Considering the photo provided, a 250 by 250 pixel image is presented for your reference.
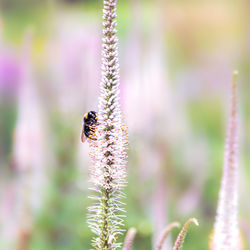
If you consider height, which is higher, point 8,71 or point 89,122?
point 8,71

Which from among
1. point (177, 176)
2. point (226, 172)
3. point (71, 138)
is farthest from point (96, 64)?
point (226, 172)

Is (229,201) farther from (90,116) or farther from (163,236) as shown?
(90,116)

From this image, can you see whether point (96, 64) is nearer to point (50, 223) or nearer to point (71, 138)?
point (71, 138)

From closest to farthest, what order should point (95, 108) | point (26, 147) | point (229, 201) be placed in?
1. point (229, 201)
2. point (95, 108)
3. point (26, 147)

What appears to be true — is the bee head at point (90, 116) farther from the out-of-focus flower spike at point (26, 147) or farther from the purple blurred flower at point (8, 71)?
the purple blurred flower at point (8, 71)

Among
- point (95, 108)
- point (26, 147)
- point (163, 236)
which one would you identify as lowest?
point (163, 236)

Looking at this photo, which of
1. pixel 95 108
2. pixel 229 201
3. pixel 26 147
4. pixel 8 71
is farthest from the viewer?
pixel 8 71

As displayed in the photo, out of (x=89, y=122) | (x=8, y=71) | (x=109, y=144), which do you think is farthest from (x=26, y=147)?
(x=8, y=71)

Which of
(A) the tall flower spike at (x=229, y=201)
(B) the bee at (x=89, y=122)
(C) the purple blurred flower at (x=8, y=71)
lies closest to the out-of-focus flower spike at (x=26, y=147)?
(B) the bee at (x=89, y=122)
